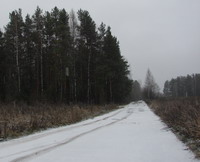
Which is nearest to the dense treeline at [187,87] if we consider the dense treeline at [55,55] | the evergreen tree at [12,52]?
the dense treeline at [55,55]

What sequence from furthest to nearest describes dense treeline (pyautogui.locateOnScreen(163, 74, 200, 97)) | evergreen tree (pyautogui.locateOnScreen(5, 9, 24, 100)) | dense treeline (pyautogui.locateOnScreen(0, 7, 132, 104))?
dense treeline (pyautogui.locateOnScreen(163, 74, 200, 97)) → evergreen tree (pyautogui.locateOnScreen(5, 9, 24, 100)) → dense treeline (pyautogui.locateOnScreen(0, 7, 132, 104))

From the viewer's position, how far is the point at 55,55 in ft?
136

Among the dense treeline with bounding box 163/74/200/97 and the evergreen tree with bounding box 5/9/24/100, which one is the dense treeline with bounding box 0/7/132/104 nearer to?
the evergreen tree with bounding box 5/9/24/100

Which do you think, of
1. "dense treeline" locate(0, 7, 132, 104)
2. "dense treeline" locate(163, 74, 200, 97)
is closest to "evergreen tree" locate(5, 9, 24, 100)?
"dense treeline" locate(0, 7, 132, 104)

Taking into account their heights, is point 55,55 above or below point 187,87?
above

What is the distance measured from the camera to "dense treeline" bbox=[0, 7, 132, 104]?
4216 centimetres

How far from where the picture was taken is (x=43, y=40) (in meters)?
44.1

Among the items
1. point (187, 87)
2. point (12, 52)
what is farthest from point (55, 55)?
point (187, 87)

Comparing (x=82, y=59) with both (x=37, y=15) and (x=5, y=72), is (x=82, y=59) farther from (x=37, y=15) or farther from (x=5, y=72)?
(x=5, y=72)

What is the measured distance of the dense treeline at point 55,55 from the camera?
42.2 m

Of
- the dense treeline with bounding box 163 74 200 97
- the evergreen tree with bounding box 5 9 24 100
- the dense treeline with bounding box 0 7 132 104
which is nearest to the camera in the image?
the dense treeline with bounding box 0 7 132 104

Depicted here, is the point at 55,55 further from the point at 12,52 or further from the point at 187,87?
the point at 187,87

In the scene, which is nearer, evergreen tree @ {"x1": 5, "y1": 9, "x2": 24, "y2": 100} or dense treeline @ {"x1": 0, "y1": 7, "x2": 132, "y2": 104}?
dense treeline @ {"x1": 0, "y1": 7, "x2": 132, "y2": 104}

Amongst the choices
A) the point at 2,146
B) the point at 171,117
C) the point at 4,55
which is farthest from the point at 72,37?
the point at 2,146
